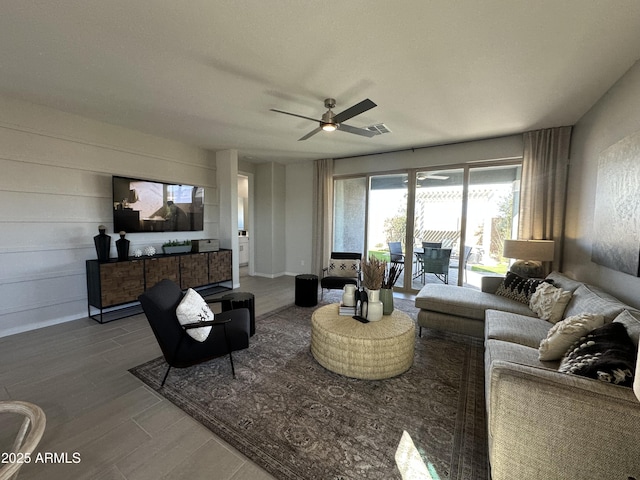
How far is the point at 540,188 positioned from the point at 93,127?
6271 millimetres

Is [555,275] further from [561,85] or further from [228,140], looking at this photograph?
[228,140]

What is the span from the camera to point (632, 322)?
60.5 inches

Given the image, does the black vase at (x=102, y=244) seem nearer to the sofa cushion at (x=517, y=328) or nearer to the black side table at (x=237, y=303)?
the black side table at (x=237, y=303)

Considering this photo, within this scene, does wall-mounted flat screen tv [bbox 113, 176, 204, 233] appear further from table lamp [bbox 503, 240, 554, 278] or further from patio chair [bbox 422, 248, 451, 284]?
table lamp [bbox 503, 240, 554, 278]

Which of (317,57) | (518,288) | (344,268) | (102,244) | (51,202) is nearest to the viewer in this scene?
(317,57)

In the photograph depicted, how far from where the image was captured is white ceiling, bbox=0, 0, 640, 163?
173 centimetres

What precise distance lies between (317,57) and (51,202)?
373cm

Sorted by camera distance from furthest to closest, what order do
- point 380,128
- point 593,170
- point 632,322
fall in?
point 380,128, point 593,170, point 632,322

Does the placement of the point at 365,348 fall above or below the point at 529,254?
below

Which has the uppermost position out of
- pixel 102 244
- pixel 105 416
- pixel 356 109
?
pixel 356 109

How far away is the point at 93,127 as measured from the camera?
3.67m

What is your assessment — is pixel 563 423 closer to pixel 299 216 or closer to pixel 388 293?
pixel 388 293

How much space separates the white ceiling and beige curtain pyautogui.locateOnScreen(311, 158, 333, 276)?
91.8 inches

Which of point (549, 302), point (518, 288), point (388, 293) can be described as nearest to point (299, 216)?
point (388, 293)
